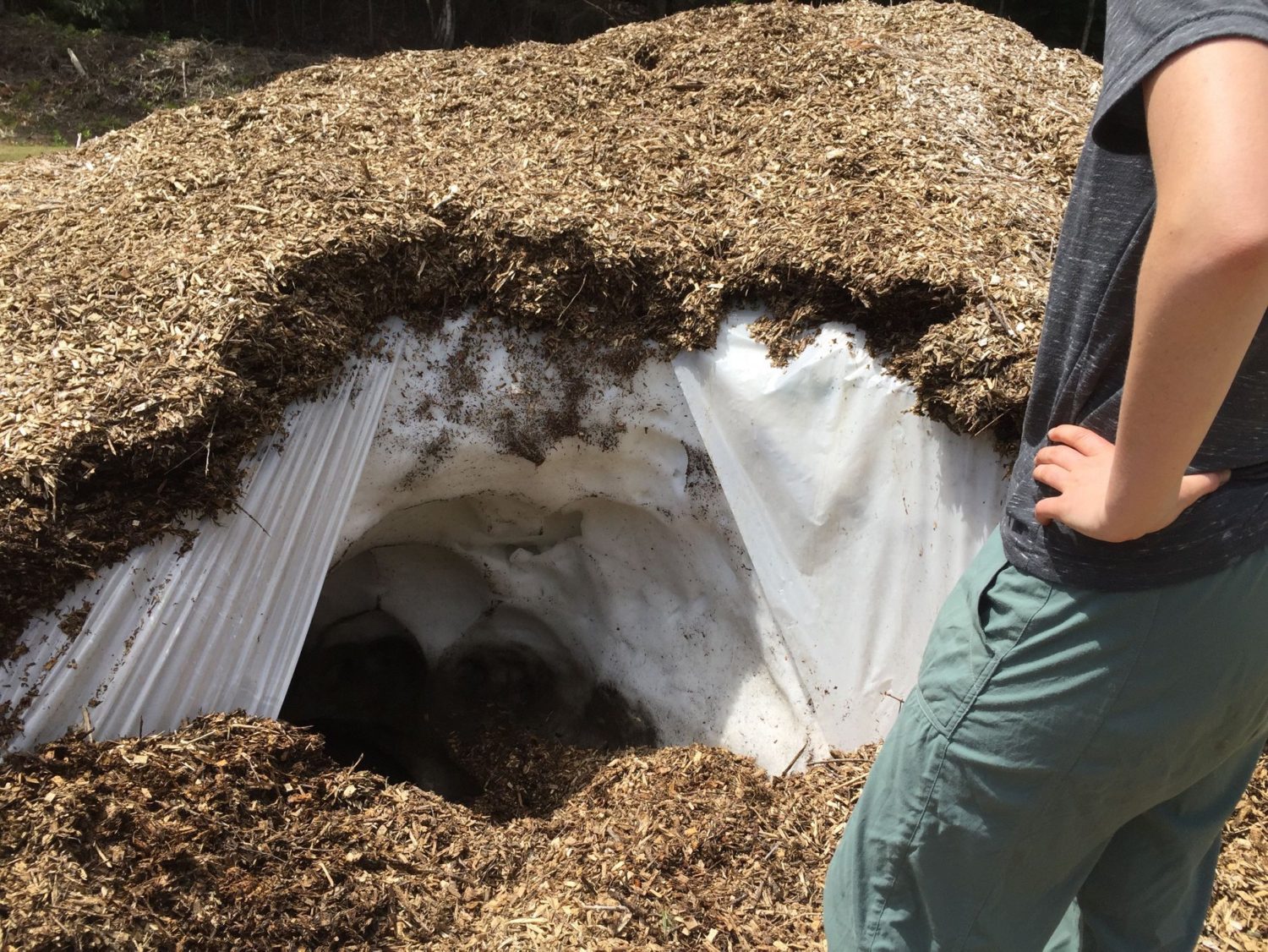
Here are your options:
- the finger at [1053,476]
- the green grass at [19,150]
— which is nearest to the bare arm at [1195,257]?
the finger at [1053,476]

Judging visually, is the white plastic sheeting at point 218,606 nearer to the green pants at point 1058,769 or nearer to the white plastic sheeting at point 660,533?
the white plastic sheeting at point 660,533

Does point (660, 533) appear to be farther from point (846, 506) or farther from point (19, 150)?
point (19, 150)

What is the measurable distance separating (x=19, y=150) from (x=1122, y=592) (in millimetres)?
8208

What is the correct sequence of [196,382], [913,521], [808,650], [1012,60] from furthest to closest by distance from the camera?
[1012,60], [808,650], [913,521], [196,382]

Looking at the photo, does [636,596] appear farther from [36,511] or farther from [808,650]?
[36,511]

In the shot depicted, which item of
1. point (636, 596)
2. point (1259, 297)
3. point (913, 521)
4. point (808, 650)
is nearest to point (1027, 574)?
point (1259, 297)

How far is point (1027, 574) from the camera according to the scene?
4.04 feet

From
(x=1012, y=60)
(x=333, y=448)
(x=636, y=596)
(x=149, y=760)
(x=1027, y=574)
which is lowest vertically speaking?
(x=636, y=596)

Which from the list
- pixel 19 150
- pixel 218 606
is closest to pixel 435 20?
pixel 19 150

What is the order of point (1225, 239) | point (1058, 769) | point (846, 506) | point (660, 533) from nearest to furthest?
point (1225, 239), point (1058, 769), point (846, 506), point (660, 533)

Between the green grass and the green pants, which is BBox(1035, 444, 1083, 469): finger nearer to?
the green pants

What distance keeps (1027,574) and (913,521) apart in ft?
4.71

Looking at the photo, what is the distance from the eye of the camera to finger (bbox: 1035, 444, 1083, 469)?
3.82ft

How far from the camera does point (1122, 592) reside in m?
1.14
